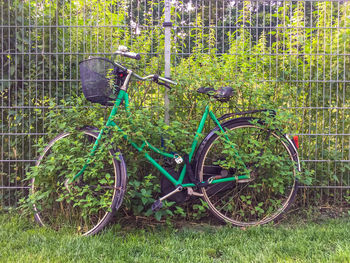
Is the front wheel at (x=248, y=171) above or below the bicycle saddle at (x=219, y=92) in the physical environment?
below

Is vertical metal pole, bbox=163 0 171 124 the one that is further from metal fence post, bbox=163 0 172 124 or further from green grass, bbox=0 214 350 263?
green grass, bbox=0 214 350 263

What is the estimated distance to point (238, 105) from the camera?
122 inches

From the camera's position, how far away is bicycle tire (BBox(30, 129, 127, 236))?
2.54 metres

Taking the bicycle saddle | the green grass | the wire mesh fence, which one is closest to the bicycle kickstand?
the green grass

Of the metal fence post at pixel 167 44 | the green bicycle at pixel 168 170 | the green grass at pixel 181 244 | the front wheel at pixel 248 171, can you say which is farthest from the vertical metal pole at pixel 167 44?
the green grass at pixel 181 244

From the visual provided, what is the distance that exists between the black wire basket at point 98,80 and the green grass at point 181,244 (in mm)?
1090

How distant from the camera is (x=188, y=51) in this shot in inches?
125

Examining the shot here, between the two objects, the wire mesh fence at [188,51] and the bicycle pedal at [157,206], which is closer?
the bicycle pedal at [157,206]

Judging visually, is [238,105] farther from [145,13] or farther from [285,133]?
[145,13]

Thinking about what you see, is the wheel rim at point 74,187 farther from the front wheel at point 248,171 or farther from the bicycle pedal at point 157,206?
the front wheel at point 248,171

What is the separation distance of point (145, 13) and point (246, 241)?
2.28 meters

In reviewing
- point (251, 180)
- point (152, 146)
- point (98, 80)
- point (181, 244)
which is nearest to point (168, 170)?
point (152, 146)

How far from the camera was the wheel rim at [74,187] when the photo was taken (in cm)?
253

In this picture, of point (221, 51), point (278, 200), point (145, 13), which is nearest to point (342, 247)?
point (278, 200)
